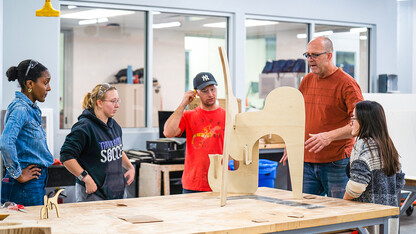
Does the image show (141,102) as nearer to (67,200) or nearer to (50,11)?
(67,200)

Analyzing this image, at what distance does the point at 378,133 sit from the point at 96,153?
1666 mm

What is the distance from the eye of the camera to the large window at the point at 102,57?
687 cm

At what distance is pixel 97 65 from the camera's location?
880 centimetres

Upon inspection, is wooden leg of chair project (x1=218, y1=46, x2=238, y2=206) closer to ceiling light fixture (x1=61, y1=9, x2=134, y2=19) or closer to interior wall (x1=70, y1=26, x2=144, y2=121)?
ceiling light fixture (x1=61, y1=9, x2=134, y2=19)

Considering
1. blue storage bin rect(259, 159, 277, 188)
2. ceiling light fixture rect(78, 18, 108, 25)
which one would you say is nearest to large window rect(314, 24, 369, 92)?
ceiling light fixture rect(78, 18, 108, 25)

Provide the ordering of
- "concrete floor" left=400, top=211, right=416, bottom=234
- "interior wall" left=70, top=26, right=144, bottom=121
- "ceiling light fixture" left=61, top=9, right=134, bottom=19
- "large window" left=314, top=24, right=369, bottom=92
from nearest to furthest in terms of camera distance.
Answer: "concrete floor" left=400, top=211, right=416, bottom=234 → "ceiling light fixture" left=61, top=9, right=134, bottom=19 → "large window" left=314, top=24, right=369, bottom=92 → "interior wall" left=70, top=26, right=144, bottom=121

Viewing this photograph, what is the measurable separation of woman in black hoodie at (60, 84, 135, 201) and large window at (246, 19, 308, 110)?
4.27 meters

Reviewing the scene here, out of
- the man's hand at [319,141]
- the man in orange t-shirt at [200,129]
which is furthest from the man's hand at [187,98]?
the man's hand at [319,141]

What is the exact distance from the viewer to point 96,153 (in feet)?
11.6

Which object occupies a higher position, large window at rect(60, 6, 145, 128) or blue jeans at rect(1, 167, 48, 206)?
large window at rect(60, 6, 145, 128)

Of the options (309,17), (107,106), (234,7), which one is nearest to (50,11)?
(107,106)

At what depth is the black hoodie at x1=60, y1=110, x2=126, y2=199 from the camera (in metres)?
3.52

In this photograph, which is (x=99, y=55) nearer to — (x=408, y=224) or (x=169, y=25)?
(x=169, y=25)

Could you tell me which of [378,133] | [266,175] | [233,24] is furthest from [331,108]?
[233,24]
